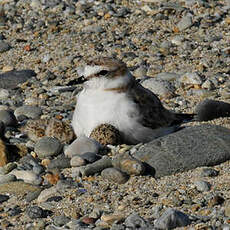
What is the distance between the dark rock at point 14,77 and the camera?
8.27m

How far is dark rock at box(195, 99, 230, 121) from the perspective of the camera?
6.68m

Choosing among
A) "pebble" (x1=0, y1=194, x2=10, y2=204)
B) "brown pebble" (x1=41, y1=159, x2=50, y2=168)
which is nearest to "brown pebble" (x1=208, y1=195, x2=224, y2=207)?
"pebble" (x1=0, y1=194, x2=10, y2=204)

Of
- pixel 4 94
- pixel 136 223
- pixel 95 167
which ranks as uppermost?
pixel 136 223

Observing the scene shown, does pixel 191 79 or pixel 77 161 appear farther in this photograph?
pixel 191 79

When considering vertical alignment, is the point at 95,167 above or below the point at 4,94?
above

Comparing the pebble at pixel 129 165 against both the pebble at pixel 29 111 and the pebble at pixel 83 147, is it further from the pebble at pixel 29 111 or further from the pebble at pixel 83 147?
the pebble at pixel 29 111

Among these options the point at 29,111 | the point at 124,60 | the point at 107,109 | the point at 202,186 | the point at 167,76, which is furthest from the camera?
the point at 124,60

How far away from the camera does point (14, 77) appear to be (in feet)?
27.6

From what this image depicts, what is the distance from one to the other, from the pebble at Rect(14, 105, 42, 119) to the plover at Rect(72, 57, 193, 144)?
1.11 metres

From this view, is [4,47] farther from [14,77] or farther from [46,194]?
[46,194]

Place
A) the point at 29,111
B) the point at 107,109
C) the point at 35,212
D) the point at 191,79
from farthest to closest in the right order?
the point at 191,79 → the point at 29,111 → the point at 107,109 → the point at 35,212

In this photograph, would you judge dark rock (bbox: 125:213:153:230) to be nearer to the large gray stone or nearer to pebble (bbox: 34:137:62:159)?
the large gray stone

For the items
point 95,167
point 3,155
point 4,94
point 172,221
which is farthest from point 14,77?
point 172,221

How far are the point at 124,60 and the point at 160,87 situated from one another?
121cm
